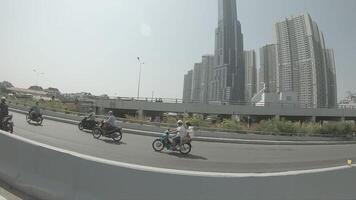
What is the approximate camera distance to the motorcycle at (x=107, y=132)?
67.8 feet

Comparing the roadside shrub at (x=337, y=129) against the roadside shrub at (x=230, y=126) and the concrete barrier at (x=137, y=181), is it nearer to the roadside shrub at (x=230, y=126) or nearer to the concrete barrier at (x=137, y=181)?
the roadside shrub at (x=230, y=126)

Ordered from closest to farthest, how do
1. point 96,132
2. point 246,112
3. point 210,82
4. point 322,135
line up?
point 96,132 → point 322,135 → point 246,112 → point 210,82

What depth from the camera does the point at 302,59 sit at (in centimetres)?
9812

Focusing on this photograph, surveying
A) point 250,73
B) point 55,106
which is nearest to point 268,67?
point 250,73

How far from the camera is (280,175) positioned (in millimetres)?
5031

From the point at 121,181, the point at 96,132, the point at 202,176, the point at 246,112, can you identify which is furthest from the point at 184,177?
the point at 246,112

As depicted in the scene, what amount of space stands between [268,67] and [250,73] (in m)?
6.32

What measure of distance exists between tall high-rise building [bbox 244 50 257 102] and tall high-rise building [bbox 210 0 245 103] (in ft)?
31.6

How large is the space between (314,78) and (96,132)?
88952 millimetres

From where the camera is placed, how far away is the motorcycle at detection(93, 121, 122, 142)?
20664mm

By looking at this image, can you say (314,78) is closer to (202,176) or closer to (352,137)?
(352,137)

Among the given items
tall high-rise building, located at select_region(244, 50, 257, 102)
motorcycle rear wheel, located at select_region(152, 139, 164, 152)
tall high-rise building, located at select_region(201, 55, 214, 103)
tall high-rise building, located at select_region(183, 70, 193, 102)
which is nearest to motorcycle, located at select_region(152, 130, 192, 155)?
motorcycle rear wheel, located at select_region(152, 139, 164, 152)

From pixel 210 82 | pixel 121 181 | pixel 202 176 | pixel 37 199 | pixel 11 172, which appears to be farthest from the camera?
pixel 210 82

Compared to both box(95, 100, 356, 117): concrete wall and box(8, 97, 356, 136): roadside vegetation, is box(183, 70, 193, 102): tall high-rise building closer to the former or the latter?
box(95, 100, 356, 117): concrete wall
